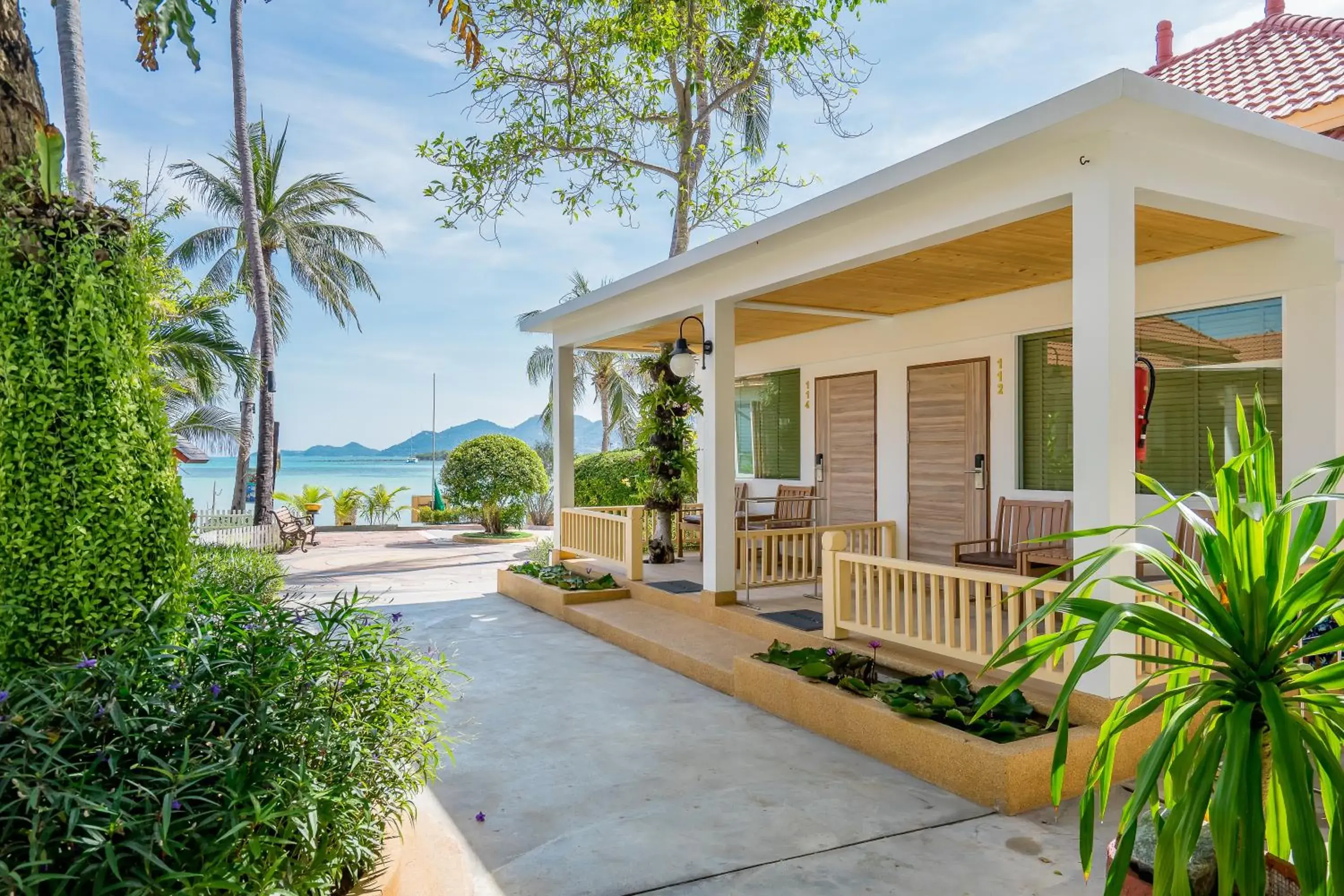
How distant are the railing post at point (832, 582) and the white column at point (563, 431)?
4.56m

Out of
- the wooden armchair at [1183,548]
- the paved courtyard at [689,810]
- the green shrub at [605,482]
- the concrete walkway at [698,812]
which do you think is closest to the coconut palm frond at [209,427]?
the green shrub at [605,482]

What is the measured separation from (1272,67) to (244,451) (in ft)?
55.3

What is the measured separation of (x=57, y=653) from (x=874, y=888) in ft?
8.92

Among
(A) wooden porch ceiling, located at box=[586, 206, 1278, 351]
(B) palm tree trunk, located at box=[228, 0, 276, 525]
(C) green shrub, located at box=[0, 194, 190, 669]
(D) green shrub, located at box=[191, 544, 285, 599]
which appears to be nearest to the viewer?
(C) green shrub, located at box=[0, 194, 190, 669]

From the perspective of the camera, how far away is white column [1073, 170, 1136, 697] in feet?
12.1

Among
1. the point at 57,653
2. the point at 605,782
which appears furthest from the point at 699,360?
the point at 57,653

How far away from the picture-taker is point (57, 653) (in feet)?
8.10

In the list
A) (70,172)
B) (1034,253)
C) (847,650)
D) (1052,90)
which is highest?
(1052,90)

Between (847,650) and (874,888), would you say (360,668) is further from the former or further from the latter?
(847,650)

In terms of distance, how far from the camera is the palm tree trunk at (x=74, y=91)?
17.7 feet

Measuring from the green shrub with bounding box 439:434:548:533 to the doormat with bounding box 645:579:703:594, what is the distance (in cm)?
868

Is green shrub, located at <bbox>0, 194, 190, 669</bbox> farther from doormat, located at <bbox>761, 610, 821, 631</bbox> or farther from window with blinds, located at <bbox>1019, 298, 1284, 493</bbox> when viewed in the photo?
window with blinds, located at <bbox>1019, 298, 1284, 493</bbox>

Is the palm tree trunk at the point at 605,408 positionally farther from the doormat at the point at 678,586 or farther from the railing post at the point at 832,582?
the railing post at the point at 832,582

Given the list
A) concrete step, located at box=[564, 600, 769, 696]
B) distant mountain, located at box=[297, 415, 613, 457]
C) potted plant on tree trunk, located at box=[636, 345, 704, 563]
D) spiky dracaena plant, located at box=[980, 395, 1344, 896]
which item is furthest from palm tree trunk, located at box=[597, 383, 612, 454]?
distant mountain, located at box=[297, 415, 613, 457]
